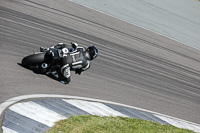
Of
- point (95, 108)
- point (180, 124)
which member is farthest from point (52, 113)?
point (180, 124)

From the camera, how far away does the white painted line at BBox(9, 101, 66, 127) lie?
8102mm

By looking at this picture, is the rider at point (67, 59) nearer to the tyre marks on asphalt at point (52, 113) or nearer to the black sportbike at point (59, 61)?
the black sportbike at point (59, 61)

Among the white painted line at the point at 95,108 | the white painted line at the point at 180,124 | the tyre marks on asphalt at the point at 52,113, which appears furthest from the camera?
the white painted line at the point at 180,124

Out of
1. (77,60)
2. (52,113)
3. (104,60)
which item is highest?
(77,60)

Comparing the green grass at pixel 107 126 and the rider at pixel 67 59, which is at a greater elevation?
the rider at pixel 67 59

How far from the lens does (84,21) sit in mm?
16469

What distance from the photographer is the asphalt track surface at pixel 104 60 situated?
33.9ft

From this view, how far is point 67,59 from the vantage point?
33.8ft

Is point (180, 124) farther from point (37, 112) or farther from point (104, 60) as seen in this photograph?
point (37, 112)

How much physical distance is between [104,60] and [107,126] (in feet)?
16.4

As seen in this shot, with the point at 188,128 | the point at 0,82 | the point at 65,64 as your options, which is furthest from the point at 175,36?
the point at 0,82

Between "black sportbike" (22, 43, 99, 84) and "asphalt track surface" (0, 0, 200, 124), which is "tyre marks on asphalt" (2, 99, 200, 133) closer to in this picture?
"asphalt track surface" (0, 0, 200, 124)

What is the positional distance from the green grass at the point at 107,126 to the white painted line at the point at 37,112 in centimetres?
24

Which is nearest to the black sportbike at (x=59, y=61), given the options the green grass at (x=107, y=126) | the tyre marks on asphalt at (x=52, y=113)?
the tyre marks on asphalt at (x=52, y=113)
